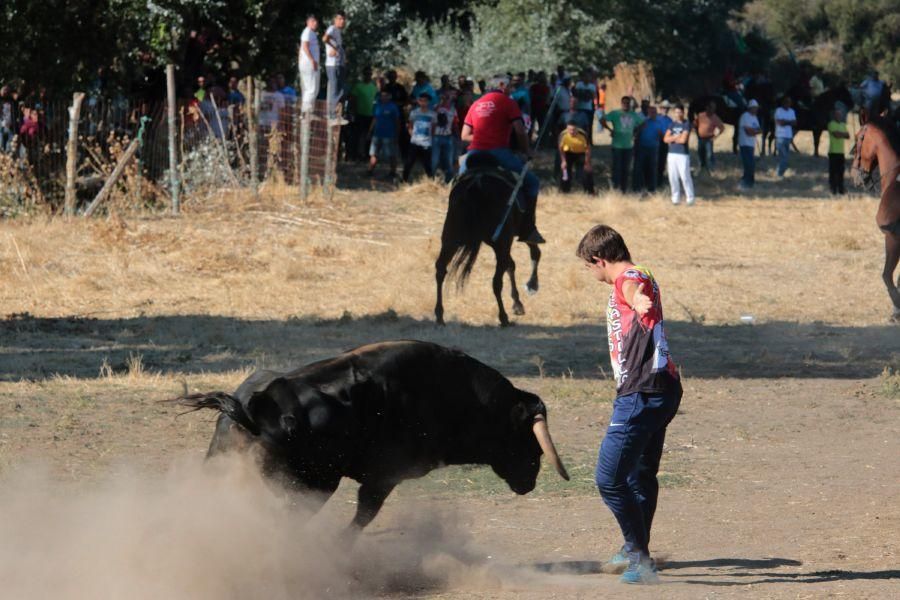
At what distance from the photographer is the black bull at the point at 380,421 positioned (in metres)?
6.00

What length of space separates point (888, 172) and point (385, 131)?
37.9 feet

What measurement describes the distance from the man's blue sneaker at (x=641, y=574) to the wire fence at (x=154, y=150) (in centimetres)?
1471

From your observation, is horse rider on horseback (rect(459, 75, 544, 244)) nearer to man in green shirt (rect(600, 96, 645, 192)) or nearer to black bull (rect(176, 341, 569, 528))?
black bull (rect(176, 341, 569, 528))

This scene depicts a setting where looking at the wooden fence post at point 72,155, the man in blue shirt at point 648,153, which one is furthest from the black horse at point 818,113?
the wooden fence post at point 72,155

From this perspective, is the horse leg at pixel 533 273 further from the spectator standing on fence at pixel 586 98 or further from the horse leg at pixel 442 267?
the spectator standing on fence at pixel 586 98

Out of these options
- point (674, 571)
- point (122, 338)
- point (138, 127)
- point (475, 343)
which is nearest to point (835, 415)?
point (475, 343)

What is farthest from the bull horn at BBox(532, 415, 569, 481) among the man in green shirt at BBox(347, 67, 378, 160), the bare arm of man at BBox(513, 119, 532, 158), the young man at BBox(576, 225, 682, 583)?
the man in green shirt at BBox(347, 67, 378, 160)

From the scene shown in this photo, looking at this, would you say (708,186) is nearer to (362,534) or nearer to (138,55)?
(138,55)

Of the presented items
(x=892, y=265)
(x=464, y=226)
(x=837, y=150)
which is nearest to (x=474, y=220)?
(x=464, y=226)

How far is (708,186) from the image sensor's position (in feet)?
93.0

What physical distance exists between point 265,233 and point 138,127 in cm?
287

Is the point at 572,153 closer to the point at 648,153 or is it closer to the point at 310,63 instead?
the point at 648,153

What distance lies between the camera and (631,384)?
6285mm

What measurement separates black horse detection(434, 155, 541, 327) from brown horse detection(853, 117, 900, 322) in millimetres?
4084
